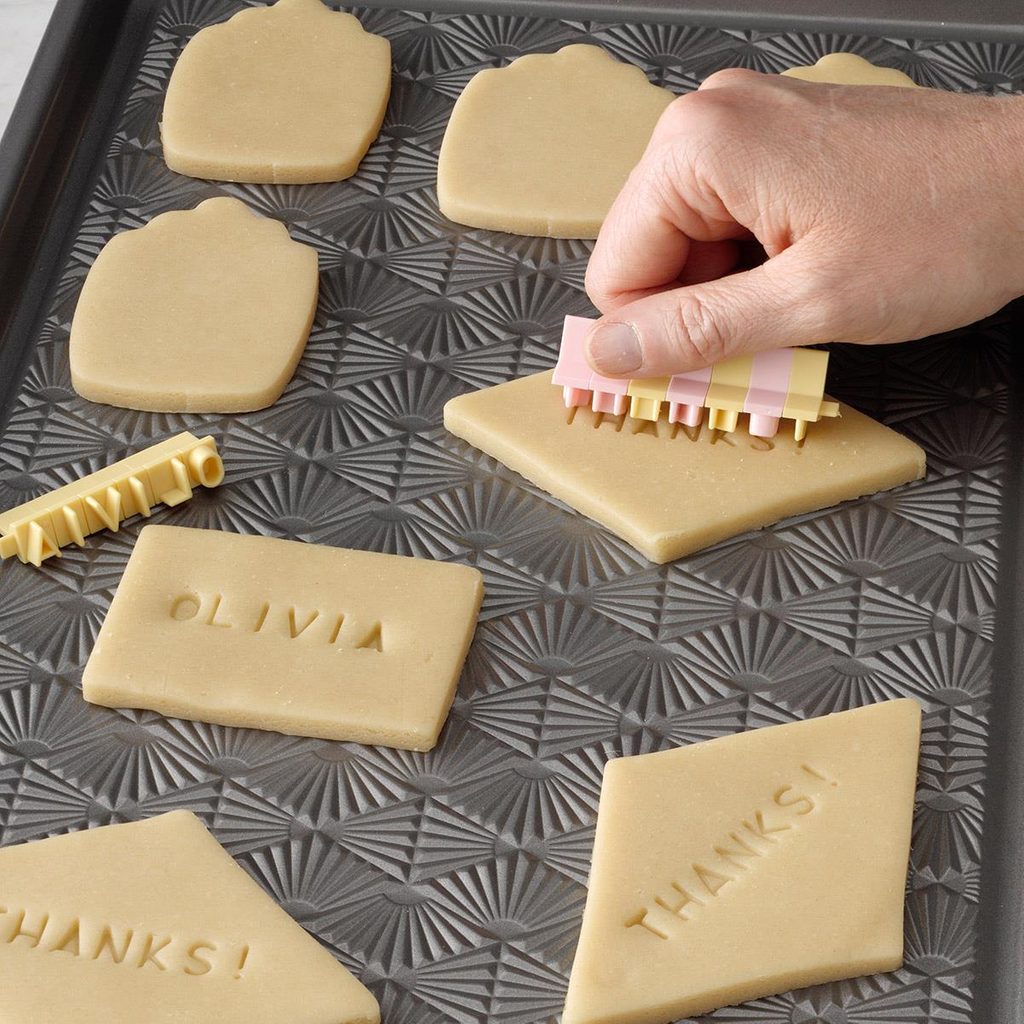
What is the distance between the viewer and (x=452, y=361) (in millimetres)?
1090

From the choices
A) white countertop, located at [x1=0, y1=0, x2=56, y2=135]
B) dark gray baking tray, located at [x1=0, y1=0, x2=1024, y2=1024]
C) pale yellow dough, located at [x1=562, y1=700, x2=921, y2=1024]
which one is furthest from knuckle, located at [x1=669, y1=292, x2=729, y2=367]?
white countertop, located at [x1=0, y1=0, x2=56, y2=135]

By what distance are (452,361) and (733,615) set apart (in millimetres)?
284

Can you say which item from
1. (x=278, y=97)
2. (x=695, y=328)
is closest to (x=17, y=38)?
(x=278, y=97)

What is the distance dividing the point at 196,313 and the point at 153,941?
0.47 metres

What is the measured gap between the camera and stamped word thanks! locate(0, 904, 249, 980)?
79 centimetres

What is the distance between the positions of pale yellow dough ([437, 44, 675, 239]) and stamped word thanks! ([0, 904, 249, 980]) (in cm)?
60

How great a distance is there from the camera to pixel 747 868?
0.82m

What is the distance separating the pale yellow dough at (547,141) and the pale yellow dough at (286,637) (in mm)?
333

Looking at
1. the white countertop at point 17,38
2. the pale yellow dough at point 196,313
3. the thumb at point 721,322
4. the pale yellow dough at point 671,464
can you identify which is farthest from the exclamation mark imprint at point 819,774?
the white countertop at point 17,38

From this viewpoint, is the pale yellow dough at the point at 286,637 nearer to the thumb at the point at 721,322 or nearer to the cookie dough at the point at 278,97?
the thumb at the point at 721,322

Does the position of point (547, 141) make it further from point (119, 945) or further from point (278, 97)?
point (119, 945)

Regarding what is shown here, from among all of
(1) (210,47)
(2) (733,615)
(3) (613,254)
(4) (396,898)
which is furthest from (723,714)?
(1) (210,47)

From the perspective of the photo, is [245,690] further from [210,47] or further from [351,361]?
[210,47]

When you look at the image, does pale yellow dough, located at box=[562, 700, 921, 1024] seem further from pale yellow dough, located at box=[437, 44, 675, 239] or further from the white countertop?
the white countertop
